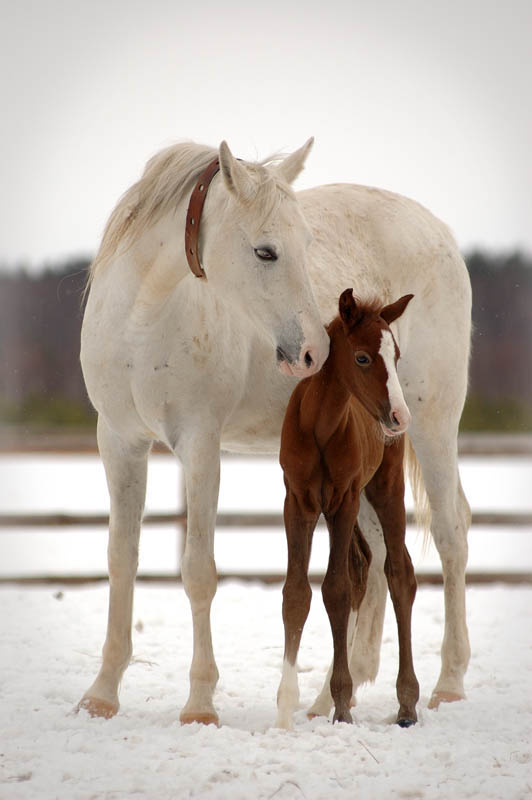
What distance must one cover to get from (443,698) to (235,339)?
4.67 ft

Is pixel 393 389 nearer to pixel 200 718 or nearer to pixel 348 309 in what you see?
pixel 348 309

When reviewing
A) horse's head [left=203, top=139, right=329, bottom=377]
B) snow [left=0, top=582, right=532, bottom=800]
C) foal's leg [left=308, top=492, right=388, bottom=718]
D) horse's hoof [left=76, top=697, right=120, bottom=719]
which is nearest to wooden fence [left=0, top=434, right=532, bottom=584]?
snow [left=0, top=582, right=532, bottom=800]

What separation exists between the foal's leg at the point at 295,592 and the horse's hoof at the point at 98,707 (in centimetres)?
65

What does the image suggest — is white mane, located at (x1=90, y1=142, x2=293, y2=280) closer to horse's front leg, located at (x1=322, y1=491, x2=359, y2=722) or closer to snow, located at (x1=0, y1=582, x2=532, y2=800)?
horse's front leg, located at (x1=322, y1=491, x2=359, y2=722)

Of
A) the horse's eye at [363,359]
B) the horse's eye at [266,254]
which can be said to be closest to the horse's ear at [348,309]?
the horse's eye at [363,359]

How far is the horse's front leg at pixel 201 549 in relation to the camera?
2.65 meters

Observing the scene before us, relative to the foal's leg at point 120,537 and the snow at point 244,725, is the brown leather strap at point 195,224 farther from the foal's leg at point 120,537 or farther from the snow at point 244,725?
the snow at point 244,725

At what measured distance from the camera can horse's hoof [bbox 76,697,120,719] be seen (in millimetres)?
2838

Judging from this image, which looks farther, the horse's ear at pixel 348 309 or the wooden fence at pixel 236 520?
the wooden fence at pixel 236 520

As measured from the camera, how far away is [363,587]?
9.33ft

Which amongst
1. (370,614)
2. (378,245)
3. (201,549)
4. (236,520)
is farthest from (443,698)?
(236,520)

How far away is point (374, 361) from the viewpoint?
7.48 ft

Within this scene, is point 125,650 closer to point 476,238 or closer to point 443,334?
point 443,334

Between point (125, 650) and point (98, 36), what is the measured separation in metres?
2.29
